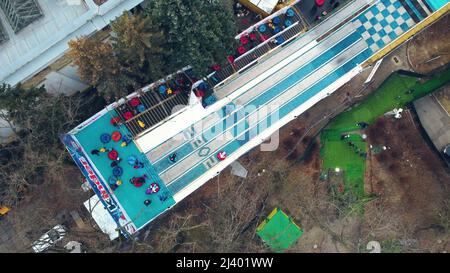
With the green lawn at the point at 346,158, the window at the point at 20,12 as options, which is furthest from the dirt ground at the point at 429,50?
the window at the point at 20,12

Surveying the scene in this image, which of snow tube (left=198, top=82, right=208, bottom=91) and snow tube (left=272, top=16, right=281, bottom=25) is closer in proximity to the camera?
snow tube (left=198, top=82, right=208, bottom=91)

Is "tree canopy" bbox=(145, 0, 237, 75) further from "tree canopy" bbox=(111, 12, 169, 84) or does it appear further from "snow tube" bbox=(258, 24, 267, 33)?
"snow tube" bbox=(258, 24, 267, 33)

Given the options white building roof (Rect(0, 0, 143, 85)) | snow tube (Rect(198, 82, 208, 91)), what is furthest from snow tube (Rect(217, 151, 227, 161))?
white building roof (Rect(0, 0, 143, 85))

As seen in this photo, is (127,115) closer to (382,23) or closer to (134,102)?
(134,102)

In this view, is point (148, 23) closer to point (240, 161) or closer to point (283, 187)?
point (240, 161)

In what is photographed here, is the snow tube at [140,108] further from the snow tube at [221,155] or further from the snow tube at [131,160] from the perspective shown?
the snow tube at [221,155]

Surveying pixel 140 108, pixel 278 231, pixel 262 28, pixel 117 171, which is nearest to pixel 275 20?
pixel 262 28
